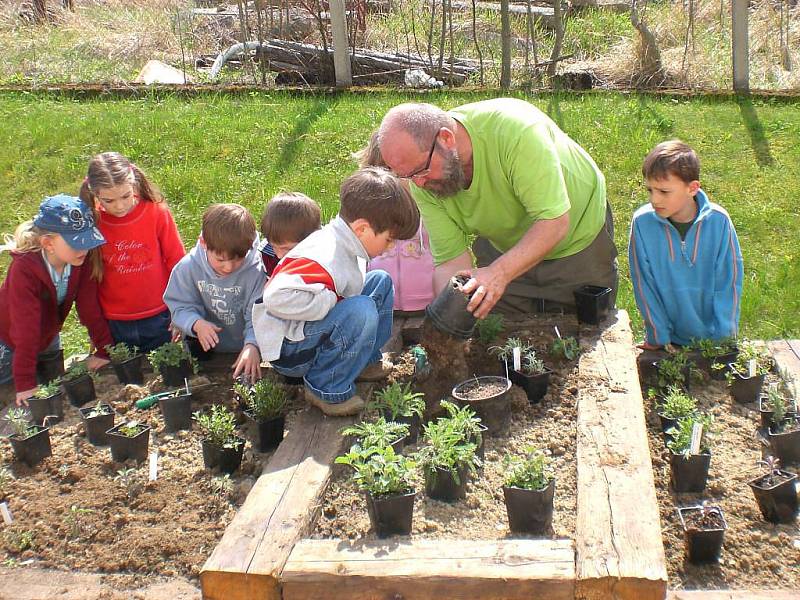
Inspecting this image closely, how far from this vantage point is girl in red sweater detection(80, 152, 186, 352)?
4512 millimetres

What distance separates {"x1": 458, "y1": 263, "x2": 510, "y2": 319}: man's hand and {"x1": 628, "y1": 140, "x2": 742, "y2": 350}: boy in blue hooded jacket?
967 millimetres

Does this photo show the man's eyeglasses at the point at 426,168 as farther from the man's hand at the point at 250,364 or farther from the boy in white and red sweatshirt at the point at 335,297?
the man's hand at the point at 250,364

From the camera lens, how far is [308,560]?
2.57 meters

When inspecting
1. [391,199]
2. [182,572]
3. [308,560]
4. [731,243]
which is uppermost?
[391,199]

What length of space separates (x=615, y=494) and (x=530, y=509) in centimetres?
29

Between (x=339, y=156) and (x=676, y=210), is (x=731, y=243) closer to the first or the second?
(x=676, y=210)

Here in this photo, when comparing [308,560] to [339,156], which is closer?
[308,560]

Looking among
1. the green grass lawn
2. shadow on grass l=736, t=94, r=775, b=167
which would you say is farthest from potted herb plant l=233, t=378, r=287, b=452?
shadow on grass l=736, t=94, r=775, b=167

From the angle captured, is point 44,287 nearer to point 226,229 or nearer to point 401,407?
point 226,229

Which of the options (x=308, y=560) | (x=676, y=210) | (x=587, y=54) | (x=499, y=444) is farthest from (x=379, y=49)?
(x=308, y=560)

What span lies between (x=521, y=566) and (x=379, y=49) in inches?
344

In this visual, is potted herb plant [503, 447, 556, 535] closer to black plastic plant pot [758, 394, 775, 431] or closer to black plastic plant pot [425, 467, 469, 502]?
black plastic plant pot [425, 467, 469, 502]

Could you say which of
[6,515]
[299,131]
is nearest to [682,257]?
[6,515]

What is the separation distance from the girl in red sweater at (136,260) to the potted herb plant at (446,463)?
224 cm
